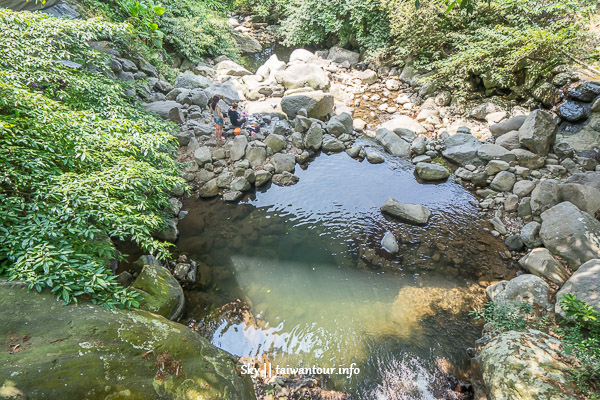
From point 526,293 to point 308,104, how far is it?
27.3 ft

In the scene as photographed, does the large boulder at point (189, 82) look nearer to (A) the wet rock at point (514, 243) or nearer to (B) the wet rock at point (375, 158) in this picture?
(B) the wet rock at point (375, 158)

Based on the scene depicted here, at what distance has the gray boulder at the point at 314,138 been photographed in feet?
29.7

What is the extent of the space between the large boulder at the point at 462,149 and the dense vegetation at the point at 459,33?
10.3 feet

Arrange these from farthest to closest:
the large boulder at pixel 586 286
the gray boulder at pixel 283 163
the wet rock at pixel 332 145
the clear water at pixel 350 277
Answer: the wet rock at pixel 332 145
the gray boulder at pixel 283 163
the clear water at pixel 350 277
the large boulder at pixel 586 286

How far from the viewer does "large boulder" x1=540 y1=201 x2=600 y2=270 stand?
4789 mm

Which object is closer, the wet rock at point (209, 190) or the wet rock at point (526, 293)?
the wet rock at point (526, 293)

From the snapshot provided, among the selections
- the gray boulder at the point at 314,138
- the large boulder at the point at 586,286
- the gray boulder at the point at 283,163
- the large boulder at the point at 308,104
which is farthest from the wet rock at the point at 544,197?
the large boulder at the point at 308,104

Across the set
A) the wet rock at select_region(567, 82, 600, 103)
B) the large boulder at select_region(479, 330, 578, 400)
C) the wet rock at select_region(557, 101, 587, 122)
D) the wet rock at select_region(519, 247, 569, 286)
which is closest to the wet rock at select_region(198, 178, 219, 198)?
the large boulder at select_region(479, 330, 578, 400)

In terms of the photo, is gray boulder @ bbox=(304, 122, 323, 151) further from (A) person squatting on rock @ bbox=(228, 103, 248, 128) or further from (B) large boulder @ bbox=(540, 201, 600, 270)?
(B) large boulder @ bbox=(540, 201, 600, 270)

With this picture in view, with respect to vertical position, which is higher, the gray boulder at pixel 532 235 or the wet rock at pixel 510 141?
the wet rock at pixel 510 141

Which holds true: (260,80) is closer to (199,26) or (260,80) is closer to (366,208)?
(199,26)

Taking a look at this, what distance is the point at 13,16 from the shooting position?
3.90 meters

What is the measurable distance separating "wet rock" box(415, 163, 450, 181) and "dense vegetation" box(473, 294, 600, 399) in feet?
13.7

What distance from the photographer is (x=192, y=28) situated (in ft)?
47.4
